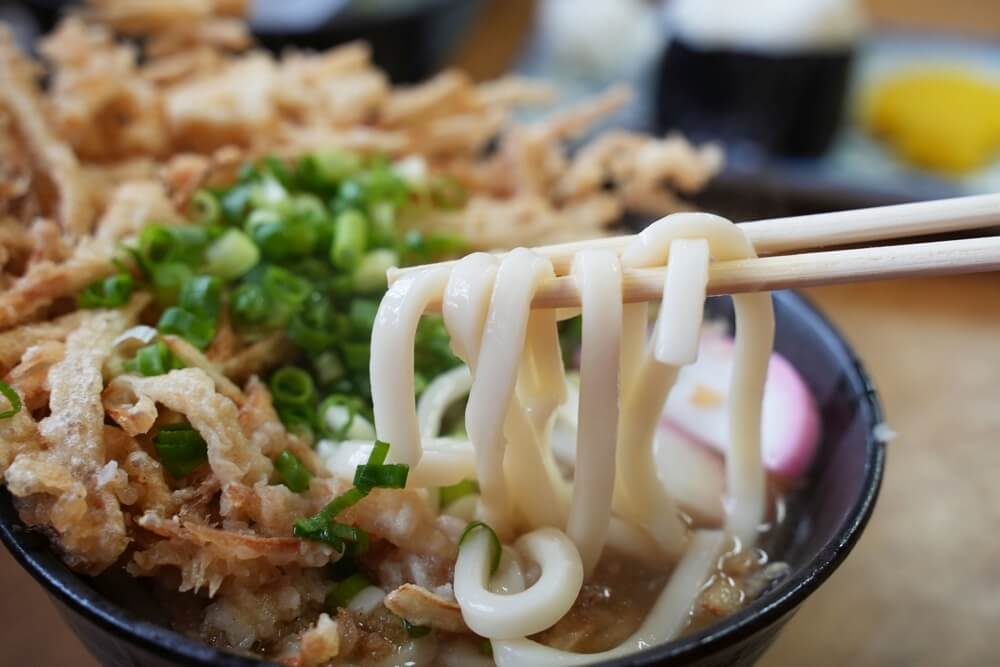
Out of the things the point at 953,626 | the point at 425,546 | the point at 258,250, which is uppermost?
the point at 258,250

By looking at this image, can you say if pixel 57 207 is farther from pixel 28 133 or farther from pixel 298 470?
pixel 298 470

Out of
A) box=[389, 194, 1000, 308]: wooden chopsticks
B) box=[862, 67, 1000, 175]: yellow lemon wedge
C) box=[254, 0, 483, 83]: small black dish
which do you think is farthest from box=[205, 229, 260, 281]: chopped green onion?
box=[862, 67, 1000, 175]: yellow lemon wedge

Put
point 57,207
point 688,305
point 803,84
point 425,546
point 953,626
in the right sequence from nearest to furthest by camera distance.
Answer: point 688,305
point 425,546
point 57,207
point 953,626
point 803,84

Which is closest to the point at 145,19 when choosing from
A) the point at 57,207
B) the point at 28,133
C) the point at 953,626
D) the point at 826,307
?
the point at 28,133

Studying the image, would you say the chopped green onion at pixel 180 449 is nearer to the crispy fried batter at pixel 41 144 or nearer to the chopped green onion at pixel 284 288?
the chopped green onion at pixel 284 288

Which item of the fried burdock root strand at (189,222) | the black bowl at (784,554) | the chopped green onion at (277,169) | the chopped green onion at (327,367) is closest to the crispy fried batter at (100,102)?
the fried burdock root strand at (189,222)

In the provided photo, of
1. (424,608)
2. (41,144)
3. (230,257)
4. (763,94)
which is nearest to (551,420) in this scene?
(424,608)

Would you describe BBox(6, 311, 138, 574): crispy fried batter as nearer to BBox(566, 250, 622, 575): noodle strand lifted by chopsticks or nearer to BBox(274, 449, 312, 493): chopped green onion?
BBox(274, 449, 312, 493): chopped green onion
